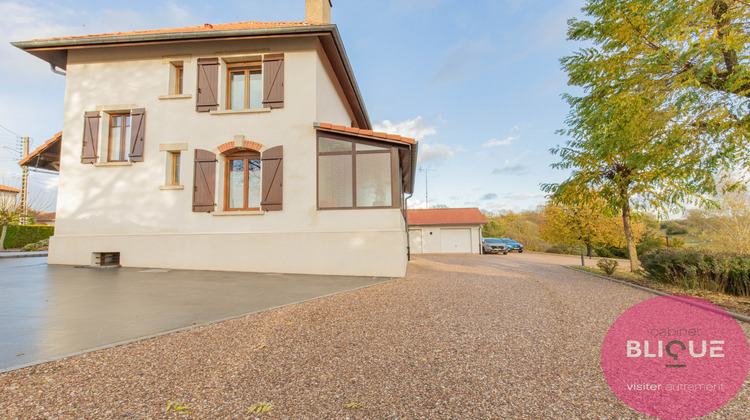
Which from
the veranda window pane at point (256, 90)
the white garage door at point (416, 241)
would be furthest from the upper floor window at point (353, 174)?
the white garage door at point (416, 241)

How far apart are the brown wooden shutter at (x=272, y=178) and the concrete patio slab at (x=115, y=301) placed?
2.00m

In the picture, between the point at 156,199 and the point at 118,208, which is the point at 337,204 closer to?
the point at 156,199

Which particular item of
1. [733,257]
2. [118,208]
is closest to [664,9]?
[733,257]

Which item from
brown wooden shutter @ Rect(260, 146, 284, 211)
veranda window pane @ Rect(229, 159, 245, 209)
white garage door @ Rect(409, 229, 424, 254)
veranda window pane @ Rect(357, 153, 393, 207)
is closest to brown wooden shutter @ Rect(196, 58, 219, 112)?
veranda window pane @ Rect(229, 159, 245, 209)

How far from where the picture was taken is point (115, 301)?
504 centimetres

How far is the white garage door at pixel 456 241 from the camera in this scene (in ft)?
85.9

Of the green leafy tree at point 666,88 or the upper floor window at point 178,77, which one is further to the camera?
the upper floor window at point 178,77

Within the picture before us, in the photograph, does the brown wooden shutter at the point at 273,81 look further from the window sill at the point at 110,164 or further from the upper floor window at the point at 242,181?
the window sill at the point at 110,164

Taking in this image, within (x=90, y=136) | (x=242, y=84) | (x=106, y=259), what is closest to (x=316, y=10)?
(x=242, y=84)

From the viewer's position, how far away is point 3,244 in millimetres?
16828

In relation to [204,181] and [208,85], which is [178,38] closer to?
[208,85]

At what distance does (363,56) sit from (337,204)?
24.3ft

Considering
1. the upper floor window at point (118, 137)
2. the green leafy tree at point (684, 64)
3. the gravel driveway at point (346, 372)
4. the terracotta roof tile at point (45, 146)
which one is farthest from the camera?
the terracotta roof tile at point (45, 146)

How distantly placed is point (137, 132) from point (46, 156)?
215 inches
